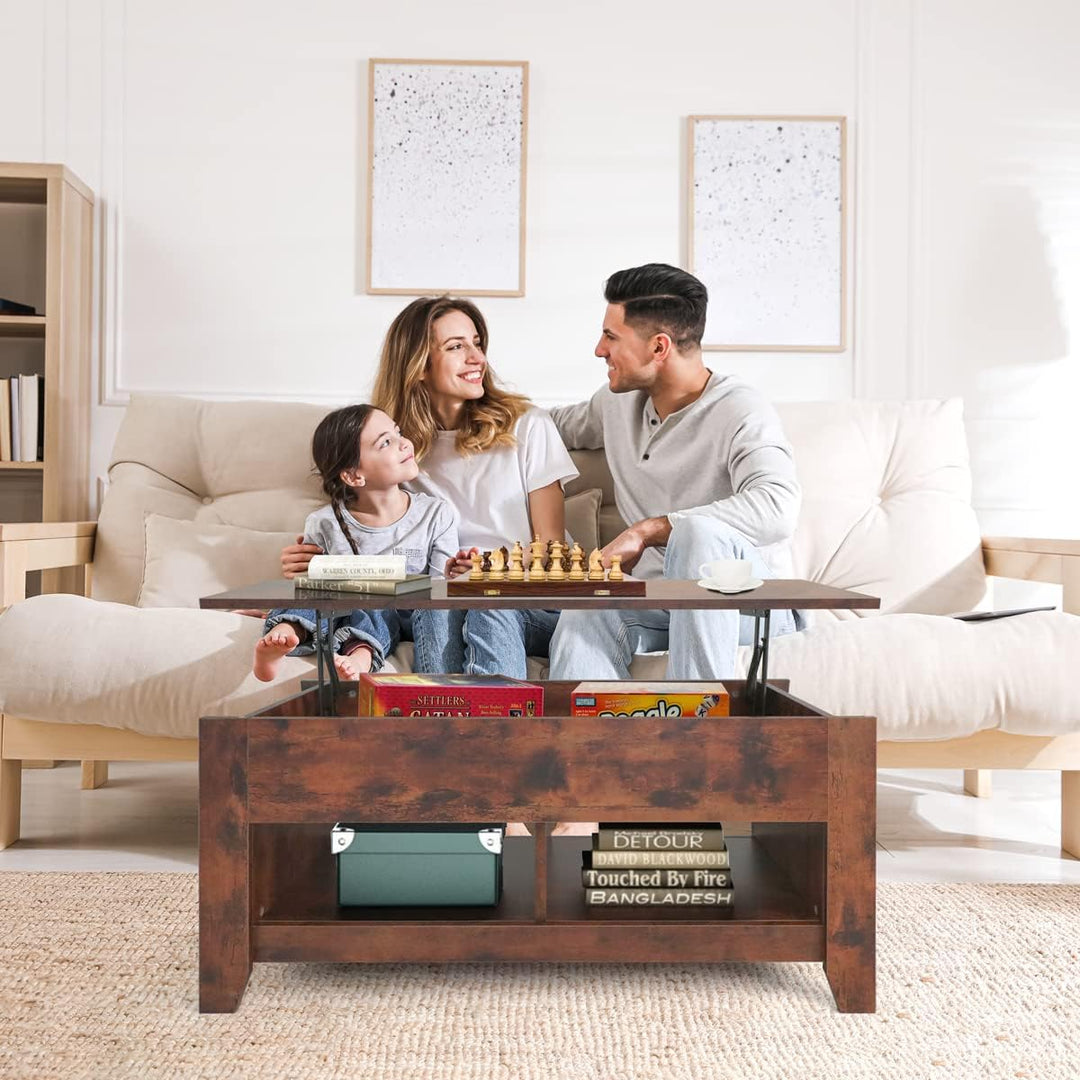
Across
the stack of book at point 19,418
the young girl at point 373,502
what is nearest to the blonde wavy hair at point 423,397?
the young girl at point 373,502

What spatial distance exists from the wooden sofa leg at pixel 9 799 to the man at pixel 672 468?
1.00 m

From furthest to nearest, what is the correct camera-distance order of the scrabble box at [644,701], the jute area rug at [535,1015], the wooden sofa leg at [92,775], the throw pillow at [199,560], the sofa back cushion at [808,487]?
the wooden sofa leg at [92,775] → the sofa back cushion at [808,487] → the throw pillow at [199,560] → the scrabble box at [644,701] → the jute area rug at [535,1015]

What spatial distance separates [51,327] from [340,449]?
1163 millimetres

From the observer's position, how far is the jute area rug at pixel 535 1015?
3.71 ft

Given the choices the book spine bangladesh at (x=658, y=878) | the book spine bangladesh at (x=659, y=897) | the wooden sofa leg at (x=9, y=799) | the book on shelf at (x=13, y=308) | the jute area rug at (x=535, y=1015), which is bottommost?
the jute area rug at (x=535, y=1015)

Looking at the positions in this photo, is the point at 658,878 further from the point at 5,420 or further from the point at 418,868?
the point at 5,420

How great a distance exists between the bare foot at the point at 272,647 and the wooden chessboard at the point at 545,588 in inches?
15.4

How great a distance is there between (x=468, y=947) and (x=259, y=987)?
28cm

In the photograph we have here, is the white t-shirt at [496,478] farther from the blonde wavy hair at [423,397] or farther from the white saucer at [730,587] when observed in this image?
the white saucer at [730,587]

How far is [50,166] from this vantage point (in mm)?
2756

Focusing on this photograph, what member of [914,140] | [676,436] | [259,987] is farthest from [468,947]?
[914,140]

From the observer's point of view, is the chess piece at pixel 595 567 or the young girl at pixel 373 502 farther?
the young girl at pixel 373 502

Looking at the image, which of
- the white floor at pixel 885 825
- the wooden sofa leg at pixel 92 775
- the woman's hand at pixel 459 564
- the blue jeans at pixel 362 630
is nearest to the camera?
the woman's hand at pixel 459 564

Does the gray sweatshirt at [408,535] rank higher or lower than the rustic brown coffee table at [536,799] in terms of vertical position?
higher
